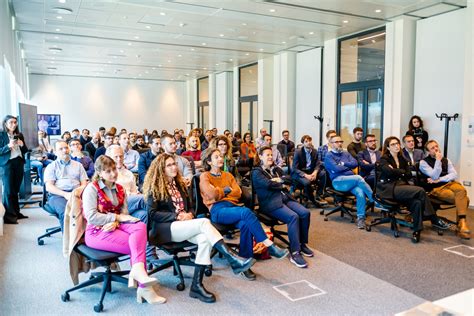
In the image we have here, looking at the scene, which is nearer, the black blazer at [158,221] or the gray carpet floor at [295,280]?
the gray carpet floor at [295,280]

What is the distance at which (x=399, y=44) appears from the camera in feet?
27.8

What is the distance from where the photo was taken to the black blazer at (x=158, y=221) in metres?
3.46

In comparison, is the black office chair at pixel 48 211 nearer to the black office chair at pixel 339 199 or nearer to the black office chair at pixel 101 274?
the black office chair at pixel 101 274

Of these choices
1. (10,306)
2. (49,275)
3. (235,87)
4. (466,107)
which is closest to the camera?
(10,306)

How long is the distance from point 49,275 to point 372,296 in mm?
2930

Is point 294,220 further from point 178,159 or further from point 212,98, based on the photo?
point 212,98

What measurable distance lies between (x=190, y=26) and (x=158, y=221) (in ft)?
21.9

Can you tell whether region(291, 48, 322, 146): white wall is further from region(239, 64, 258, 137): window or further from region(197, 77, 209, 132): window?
region(197, 77, 209, 132): window

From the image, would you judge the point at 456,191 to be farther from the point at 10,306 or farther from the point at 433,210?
the point at 10,306

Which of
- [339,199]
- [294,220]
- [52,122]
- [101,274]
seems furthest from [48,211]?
[52,122]

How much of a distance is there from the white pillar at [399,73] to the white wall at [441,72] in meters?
0.12

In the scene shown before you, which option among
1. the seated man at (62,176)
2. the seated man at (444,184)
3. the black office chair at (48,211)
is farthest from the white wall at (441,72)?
the black office chair at (48,211)

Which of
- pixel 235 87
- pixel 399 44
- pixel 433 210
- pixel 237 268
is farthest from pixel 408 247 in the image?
pixel 235 87

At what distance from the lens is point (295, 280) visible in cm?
370
